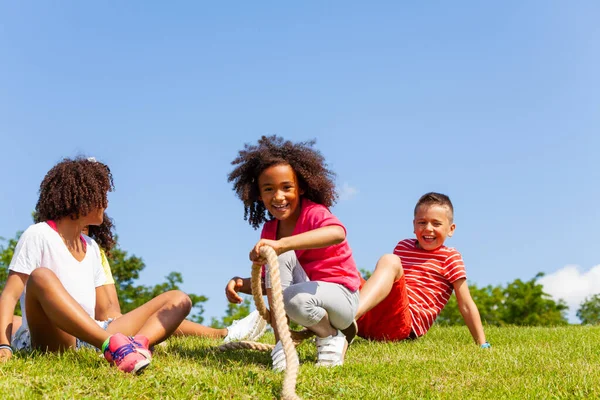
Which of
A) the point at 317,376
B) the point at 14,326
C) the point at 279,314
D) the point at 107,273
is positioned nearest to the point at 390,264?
the point at 317,376

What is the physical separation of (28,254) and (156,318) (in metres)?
1.12

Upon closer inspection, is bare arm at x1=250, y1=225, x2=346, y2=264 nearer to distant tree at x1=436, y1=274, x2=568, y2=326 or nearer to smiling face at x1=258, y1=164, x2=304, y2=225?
smiling face at x1=258, y1=164, x2=304, y2=225

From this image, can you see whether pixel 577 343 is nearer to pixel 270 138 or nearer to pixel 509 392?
pixel 509 392

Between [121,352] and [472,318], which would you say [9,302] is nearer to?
[121,352]

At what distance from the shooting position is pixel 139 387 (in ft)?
13.1

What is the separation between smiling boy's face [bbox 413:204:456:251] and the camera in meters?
6.98

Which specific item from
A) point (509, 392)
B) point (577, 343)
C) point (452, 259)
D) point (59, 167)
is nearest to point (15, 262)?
point (59, 167)

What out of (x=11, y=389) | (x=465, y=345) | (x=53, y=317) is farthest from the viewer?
(x=465, y=345)

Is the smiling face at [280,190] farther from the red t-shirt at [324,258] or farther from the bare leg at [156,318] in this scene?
the bare leg at [156,318]

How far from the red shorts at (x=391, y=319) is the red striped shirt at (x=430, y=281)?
0.20 meters

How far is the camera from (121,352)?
437 centimetres

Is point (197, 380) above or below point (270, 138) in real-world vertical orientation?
below

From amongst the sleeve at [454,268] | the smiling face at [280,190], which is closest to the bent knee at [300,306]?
the smiling face at [280,190]

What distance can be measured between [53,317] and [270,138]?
2.19 metres
